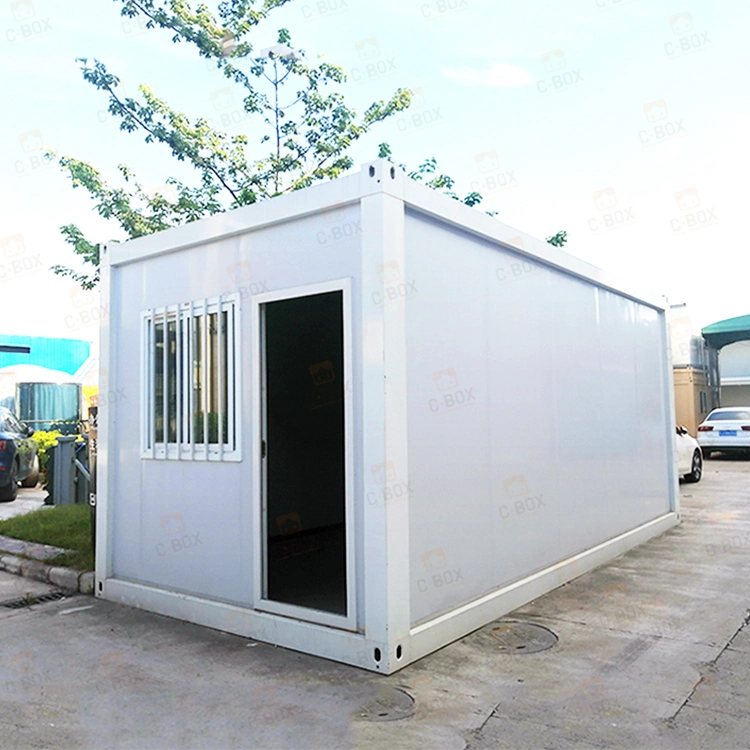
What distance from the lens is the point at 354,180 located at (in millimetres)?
4059

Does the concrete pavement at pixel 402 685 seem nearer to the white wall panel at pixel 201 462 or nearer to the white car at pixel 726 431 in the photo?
the white wall panel at pixel 201 462

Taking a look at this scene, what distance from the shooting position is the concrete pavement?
3.07 metres

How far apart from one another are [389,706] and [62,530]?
5.39m

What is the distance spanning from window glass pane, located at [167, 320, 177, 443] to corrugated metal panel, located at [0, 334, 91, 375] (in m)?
18.8

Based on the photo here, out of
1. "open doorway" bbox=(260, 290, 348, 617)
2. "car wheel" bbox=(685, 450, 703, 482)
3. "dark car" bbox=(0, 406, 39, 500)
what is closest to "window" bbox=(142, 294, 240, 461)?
"open doorway" bbox=(260, 290, 348, 617)

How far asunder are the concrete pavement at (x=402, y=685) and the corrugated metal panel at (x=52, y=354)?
19.4 metres

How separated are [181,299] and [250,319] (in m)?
0.80

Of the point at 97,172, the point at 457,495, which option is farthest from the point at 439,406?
the point at 97,172

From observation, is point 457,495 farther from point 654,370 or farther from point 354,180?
point 654,370

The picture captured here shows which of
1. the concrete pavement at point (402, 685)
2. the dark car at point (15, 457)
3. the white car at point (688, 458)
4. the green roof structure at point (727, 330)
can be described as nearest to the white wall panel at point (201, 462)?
the concrete pavement at point (402, 685)

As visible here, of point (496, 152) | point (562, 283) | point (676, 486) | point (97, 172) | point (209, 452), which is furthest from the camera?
point (97, 172)

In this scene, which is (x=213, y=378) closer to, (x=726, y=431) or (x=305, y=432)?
(x=305, y=432)

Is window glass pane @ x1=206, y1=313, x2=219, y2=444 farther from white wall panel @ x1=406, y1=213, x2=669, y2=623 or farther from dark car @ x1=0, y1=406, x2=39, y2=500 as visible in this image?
dark car @ x1=0, y1=406, x2=39, y2=500

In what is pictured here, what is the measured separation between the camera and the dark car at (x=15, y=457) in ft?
35.2
